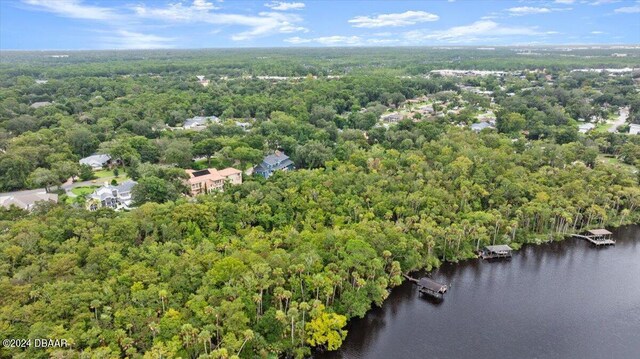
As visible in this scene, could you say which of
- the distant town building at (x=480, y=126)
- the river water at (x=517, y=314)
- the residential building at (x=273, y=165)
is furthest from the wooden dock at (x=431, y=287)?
the distant town building at (x=480, y=126)

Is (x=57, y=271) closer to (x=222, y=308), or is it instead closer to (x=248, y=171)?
(x=222, y=308)

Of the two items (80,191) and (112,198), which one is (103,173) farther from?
(112,198)

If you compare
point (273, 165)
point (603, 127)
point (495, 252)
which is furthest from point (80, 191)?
point (603, 127)

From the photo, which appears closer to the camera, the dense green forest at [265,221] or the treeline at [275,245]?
the treeline at [275,245]

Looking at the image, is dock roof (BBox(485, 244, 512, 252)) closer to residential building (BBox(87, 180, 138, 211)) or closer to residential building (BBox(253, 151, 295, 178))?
residential building (BBox(253, 151, 295, 178))

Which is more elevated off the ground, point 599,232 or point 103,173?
point 103,173

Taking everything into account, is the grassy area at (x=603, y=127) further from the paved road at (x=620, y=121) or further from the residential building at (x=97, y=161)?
the residential building at (x=97, y=161)
